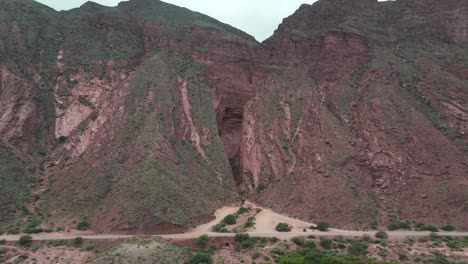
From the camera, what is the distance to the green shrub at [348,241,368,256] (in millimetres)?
34969

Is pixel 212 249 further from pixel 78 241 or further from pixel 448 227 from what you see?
pixel 448 227

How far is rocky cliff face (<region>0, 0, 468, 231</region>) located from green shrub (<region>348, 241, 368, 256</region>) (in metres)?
6.26

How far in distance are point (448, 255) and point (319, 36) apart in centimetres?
3660

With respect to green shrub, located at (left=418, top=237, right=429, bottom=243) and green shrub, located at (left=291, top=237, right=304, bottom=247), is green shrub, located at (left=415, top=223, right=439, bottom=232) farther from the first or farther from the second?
green shrub, located at (left=291, top=237, right=304, bottom=247)

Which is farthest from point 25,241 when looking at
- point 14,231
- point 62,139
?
point 62,139

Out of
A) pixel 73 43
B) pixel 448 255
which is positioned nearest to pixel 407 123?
pixel 448 255

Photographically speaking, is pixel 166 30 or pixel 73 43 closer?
pixel 73 43

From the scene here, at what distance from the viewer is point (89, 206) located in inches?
1677

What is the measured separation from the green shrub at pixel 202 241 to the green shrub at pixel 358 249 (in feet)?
36.8

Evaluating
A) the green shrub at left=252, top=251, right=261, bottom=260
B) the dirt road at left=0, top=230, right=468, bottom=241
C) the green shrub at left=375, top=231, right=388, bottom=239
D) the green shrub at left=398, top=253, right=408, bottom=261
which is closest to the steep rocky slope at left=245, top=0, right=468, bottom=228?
the dirt road at left=0, top=230, right=468, bottom=241

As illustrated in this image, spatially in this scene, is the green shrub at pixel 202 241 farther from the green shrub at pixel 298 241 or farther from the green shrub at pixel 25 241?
the green shrub at pixel 25 241

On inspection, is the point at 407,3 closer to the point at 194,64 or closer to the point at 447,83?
the point at 447,83

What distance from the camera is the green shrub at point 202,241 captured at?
3609cm

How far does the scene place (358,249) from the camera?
35.3 m
